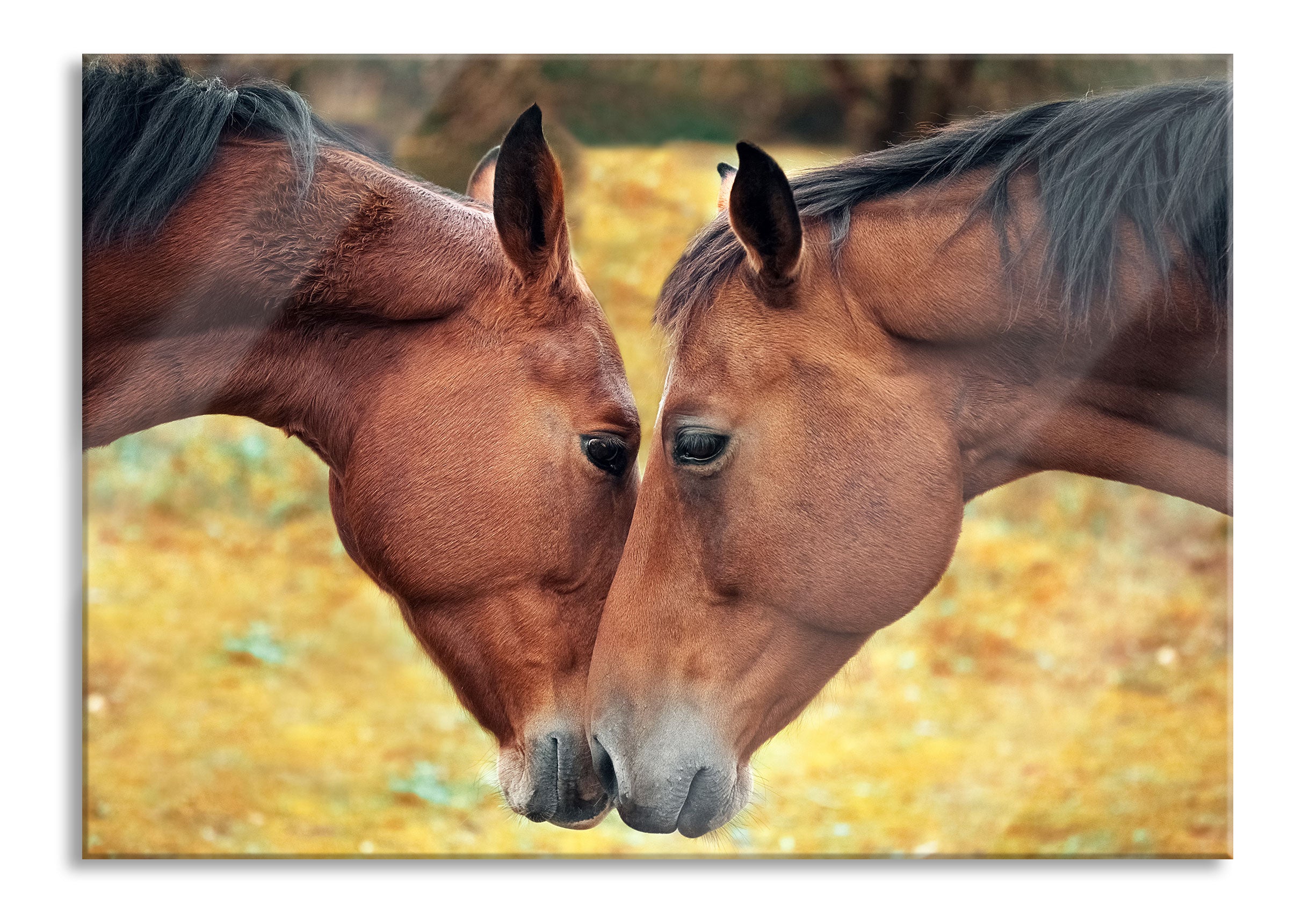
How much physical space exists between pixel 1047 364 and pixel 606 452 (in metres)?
0.81

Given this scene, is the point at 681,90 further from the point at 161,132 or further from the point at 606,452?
the point at 161,132

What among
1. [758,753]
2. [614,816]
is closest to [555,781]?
[614,816]

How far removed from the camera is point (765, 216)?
182cm

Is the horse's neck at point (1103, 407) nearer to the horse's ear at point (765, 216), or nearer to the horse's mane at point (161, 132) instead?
the horse's ear at point (765, 216)

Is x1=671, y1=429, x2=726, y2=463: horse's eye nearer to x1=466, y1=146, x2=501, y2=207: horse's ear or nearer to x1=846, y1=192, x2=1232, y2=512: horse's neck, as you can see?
x1=846, y1=192, x2=1232, y2=512: horse's neck

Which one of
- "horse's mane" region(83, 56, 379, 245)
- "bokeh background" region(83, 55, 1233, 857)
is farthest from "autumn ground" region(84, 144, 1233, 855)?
"horse's mane" region(83, 56, 379, 245)

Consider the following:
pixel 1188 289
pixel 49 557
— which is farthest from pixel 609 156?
pixel 49 557

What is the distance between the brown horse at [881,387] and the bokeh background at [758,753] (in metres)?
0.49

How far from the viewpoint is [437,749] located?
9.05 ft

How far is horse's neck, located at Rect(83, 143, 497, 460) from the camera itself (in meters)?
2.07

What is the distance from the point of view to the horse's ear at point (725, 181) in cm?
226

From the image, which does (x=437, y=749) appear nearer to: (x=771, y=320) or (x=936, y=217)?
(x=771, y=320)

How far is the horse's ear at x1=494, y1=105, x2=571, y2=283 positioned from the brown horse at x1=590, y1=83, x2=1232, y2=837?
25 centimetres
